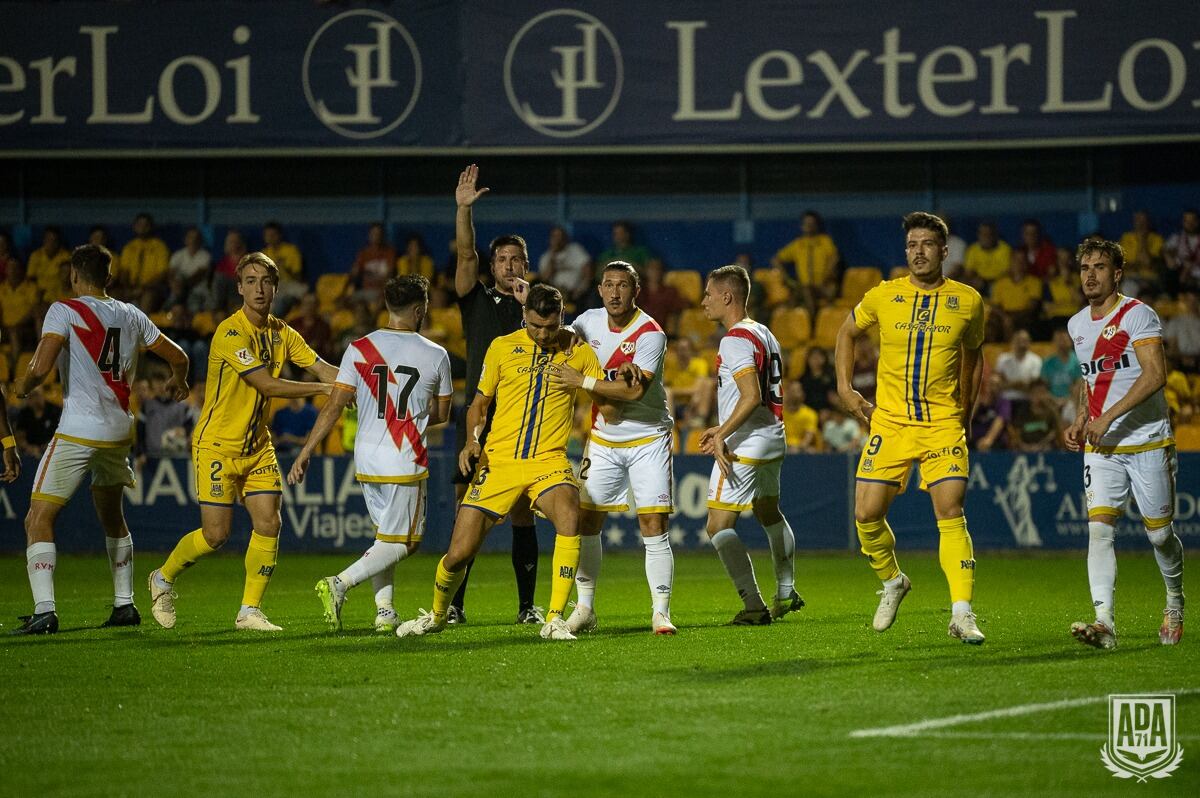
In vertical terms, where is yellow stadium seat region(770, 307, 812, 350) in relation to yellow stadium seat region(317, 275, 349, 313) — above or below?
below

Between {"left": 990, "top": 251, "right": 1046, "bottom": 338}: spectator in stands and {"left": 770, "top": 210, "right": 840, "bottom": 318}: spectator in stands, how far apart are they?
209 centimetres

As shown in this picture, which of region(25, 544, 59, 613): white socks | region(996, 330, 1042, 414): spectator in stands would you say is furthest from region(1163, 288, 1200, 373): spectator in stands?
region(25, 544, 59, 613): white socks

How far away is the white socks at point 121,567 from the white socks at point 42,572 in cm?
49

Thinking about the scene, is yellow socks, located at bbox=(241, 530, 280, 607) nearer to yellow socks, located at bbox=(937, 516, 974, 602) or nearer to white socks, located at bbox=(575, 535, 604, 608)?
white socks, located at bbox=(575, 535, 604, 608)

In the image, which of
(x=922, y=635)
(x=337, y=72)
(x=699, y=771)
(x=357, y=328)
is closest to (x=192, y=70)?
(x=337, y=72)

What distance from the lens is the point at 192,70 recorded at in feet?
63.8

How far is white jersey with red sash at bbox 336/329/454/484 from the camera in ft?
29.9

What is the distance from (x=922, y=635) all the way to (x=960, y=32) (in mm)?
11387

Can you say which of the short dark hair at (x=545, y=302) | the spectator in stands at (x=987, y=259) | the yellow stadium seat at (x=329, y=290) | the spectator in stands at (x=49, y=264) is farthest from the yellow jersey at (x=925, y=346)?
the spectator in stands at (x=49, y=264)

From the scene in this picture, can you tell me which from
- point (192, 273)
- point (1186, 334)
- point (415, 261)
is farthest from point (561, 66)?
point (1186, 334)

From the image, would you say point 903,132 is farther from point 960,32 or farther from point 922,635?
point 922,635

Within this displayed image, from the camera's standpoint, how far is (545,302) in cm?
877

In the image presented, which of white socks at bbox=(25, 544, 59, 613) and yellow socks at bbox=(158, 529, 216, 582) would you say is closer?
white socks at bbox=(25, 544, 59, 613)

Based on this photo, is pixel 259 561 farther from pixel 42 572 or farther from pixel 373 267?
pixel 373 267
